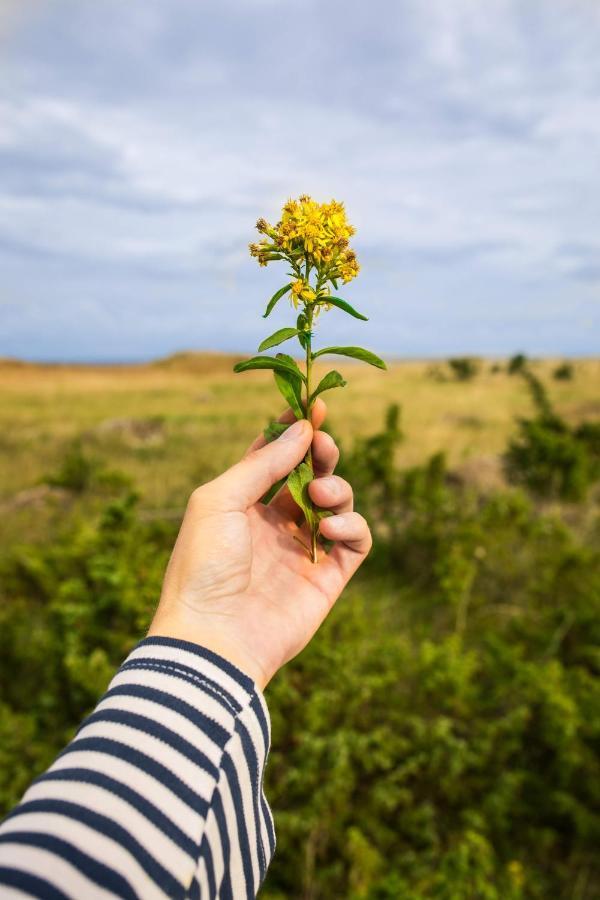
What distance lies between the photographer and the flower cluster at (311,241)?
1444 millimetres

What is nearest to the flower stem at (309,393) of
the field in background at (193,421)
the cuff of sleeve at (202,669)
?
the cuff of sleeve at (202,669)

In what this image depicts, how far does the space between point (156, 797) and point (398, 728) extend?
2550mm

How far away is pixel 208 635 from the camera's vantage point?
54.0 inches

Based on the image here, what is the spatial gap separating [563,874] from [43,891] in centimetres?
291

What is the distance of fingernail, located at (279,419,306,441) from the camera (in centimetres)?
160

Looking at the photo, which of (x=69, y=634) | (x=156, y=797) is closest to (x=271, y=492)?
(x=156, y=797)

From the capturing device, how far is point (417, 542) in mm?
5922

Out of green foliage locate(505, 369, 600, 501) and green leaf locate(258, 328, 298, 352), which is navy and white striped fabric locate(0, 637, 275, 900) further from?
green foliage locate(505, 369, 600, 501)

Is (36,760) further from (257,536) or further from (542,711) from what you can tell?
(542,711)

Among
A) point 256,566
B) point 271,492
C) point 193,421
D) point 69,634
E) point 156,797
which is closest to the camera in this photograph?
point 156,797

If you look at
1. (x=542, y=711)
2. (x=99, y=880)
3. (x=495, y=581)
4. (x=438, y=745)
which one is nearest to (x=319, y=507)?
(x=99, y=880)

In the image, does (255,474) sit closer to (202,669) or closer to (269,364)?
(269,364)

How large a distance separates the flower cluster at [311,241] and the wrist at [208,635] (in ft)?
2.58

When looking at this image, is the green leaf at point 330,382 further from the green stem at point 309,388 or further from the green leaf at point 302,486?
the green leaf at point 302,486
